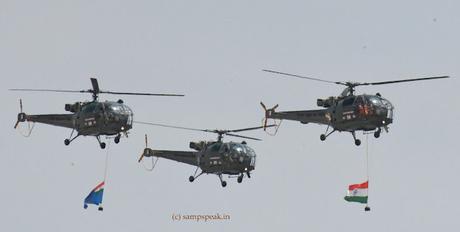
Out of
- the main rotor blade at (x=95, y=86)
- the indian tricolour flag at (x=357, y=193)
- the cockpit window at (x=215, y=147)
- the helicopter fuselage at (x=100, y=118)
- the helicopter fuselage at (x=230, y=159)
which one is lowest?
the indian tricolour flag at (x=357, y=193)

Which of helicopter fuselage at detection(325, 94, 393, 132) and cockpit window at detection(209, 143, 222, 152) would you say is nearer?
helicopter fuselage at detection(325, 94, 393, 132)

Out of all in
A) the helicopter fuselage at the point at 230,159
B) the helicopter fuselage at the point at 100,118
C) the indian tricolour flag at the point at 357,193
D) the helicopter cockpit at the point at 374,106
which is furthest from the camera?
the indian tricolour flag at the point at 357,193

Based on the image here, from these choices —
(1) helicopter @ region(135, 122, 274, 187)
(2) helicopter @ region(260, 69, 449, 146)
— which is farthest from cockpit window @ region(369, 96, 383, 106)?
(1) helicopter @ region(135, 122, 274, 187)

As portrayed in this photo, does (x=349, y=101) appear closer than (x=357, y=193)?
Yes

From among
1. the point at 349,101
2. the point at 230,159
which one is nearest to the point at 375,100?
the point at 349,101

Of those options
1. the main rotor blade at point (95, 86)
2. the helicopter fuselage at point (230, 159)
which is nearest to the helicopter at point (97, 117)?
the main rotor blade at point (95, 86)

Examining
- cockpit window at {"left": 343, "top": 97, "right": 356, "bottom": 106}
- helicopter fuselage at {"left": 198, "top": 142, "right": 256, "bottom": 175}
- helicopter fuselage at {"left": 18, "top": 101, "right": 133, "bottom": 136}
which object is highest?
cockpit window at {"left": 343, "top": 97, "right": 356, "bottom": 106}

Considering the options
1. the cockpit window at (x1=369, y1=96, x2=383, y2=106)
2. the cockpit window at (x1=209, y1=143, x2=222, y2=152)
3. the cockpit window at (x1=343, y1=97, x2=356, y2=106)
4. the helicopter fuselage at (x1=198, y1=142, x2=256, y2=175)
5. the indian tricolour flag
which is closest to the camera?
the cockpit window at (x1=369, y1=96, x2=383, y2=106)

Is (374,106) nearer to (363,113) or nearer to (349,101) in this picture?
(363,113)

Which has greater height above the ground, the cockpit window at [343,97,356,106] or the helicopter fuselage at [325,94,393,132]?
the cockpit window at [343,97,356,106]

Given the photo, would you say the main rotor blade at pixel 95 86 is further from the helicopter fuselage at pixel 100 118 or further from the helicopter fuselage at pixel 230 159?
the helicopter fuselage at pixel 230 159

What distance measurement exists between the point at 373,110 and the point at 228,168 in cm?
1882

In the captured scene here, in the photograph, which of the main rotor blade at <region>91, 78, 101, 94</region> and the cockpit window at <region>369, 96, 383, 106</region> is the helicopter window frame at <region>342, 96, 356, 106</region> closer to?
the cockpit window at <region>369, 96, 383, 106</region>

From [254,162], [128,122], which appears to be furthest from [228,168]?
[128,122]
